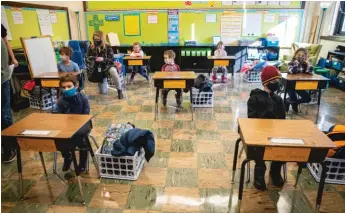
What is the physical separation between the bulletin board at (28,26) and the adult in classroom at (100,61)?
145 cm

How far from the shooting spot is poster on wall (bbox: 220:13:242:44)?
7.04m

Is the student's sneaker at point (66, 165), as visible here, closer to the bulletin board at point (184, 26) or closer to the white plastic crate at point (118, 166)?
the white plastic crate at point (118, 166)

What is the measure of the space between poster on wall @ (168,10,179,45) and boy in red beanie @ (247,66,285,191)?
17.6ft

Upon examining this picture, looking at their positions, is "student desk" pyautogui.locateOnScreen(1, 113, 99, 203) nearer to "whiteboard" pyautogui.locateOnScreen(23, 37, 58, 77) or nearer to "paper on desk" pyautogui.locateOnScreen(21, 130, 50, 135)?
"paper on desk" pyautogui.locateOnScreen(21, 130, 50, 135)

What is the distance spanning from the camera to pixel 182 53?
7.24 metres

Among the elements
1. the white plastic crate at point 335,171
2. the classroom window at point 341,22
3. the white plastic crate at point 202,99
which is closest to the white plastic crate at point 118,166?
the white plastic crate at point 335,171

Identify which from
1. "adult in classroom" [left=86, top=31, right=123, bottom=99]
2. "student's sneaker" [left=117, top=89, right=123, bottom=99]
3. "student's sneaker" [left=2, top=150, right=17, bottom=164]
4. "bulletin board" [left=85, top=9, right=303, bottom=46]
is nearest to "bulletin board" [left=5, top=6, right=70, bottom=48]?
"bulletin board" [left=85, top=9, right=303, bottom=46]

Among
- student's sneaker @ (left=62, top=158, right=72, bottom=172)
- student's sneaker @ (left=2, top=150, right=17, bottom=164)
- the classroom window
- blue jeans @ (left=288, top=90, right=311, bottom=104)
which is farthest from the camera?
the classroom window

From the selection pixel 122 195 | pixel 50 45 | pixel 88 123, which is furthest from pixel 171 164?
pixel 50 45

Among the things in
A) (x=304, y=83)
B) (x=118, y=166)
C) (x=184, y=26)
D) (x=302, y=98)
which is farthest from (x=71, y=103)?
(x=184, y=26)

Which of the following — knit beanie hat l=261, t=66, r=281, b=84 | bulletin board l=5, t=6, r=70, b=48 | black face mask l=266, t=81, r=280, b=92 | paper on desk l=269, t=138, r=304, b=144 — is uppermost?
bulletin board l=5, t=6, r=70, b=48

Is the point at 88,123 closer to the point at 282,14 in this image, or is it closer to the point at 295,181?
the point at 295,181

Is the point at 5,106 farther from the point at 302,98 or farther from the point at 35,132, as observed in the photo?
the point at 302,98

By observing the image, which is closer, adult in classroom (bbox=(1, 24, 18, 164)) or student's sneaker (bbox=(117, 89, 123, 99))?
adult in classroom (bbox=(1, 24, 18, 164))
